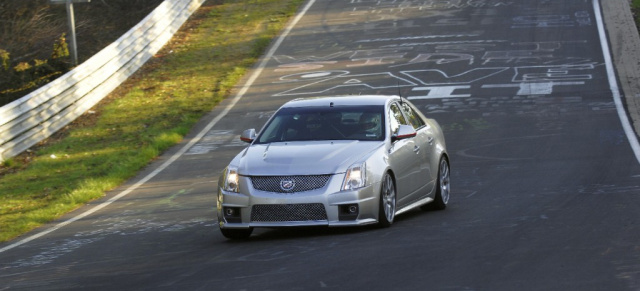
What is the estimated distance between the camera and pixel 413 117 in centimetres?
1368

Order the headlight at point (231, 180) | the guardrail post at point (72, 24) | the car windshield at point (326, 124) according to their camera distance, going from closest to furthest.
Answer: the headlight at point (231, 180), the car windshield at point (326, 124), the guardrail post at point (72, 24)

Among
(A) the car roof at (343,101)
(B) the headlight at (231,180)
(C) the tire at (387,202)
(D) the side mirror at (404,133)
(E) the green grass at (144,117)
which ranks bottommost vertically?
(E) the green grass at (144,117)

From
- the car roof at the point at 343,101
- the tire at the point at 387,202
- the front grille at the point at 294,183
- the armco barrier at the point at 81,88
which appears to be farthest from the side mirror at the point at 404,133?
the armco barrier at the point at 81,88

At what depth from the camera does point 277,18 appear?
36.9m

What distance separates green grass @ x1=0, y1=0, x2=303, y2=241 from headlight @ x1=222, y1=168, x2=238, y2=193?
12.3ft

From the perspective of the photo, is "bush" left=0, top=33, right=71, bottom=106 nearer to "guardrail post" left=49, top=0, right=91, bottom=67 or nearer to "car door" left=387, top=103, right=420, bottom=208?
"guardrail post" left=49, top=0, right=91, bottom=67

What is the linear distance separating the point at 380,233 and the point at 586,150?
8123 mm

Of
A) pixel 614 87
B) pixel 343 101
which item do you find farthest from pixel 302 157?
pixel 614 87

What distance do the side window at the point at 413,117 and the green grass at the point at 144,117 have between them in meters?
5.16

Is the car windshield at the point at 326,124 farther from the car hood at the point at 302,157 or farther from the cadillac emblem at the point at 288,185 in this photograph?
the cadillac emblem at the point at 288,185

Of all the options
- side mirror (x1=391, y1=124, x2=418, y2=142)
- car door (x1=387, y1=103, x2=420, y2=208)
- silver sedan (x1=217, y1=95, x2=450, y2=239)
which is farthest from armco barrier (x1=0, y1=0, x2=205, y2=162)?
side mirror (x1=391, y1=124, x2=418, y2=142)

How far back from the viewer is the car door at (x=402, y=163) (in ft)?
40.1

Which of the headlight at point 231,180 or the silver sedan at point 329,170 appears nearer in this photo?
the silver sedan at point 329,170

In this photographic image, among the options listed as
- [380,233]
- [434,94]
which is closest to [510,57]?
[434,94]
